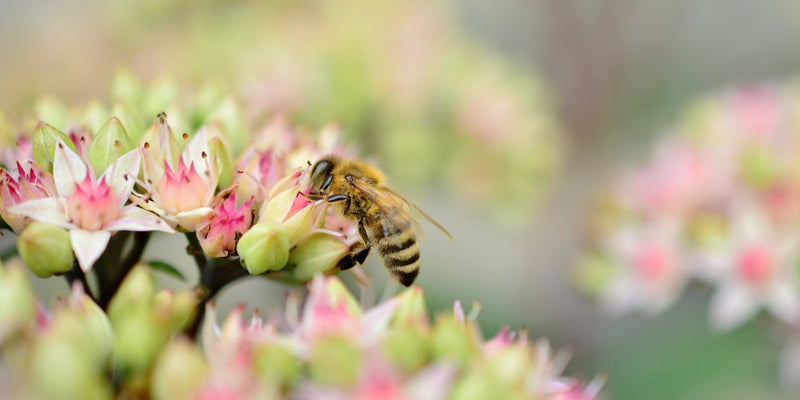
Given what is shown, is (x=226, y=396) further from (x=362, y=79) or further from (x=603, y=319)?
(x=603, y=319)

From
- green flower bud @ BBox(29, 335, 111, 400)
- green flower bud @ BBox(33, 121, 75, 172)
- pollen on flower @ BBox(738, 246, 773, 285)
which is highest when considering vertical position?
pollen on flower @ BBox(738, 246, 773, 285)

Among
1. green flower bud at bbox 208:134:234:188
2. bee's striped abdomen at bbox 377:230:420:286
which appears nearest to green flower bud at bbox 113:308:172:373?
green flower bud at bbox 208:134:234:188

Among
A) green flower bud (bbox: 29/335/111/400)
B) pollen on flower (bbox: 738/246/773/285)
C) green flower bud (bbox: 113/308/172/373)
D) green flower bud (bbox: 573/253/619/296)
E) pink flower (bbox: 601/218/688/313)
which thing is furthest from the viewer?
green flower bud (bbox: 573/253/619/296)

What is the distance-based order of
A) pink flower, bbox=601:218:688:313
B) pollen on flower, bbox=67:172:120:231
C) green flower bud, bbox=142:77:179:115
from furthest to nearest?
1. pink flower, bbox=601:218:688:313
2. green flower bud, bbox=142:77:179:115
3. pollen on flower, bbox=67:172:120:231

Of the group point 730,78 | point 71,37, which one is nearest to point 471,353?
point 71,37

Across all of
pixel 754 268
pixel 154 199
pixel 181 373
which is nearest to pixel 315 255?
pixel 154 199

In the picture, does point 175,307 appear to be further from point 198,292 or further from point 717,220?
point 717,220

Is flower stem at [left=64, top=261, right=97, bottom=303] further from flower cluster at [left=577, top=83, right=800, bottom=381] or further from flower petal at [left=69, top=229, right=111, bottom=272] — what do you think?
flower cluster at [left=577, top=83, right=800, bottom=381]
